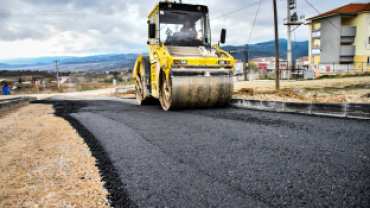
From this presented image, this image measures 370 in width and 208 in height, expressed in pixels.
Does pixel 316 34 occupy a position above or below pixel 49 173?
above

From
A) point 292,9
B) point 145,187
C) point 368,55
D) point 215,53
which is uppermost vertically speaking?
point 292,9

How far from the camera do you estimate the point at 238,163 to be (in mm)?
3045

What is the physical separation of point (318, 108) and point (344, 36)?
134 ft

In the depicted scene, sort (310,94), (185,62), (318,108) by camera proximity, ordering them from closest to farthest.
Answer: (318,108) → (185,62) → (310,94)

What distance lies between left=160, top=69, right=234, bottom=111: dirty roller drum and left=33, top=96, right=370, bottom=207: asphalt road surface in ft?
5.36

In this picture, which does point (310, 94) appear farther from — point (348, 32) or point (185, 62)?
point (348, 32)

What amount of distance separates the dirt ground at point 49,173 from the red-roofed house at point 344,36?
39.5 meters

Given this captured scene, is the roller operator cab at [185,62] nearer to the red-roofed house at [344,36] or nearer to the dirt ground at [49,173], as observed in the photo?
the dirt ground at [49,173]

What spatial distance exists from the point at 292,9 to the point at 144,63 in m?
30.4

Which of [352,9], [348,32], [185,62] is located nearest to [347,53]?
[348,32]

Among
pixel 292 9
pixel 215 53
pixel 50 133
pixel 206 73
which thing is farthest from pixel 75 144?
pixel 292 9

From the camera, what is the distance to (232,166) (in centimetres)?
297

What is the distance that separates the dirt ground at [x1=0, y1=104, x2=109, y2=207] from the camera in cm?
240

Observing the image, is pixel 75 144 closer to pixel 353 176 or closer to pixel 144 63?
pixel 353 176
